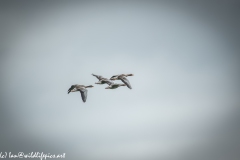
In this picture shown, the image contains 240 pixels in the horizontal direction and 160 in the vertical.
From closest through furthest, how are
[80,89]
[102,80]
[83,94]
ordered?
[83,94] < [80,89] < [102,80]

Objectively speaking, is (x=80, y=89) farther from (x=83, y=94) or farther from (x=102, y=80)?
(x=102, y=80)

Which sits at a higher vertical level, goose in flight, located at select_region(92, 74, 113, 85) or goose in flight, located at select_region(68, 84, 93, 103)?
goose in flight, located at select_region(92, 74, 113, 85)

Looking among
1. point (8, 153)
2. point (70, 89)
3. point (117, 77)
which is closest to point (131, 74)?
point (117, 77)

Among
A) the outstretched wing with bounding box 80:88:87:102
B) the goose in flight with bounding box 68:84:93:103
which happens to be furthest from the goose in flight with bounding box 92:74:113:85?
the outstretched wing with bounding box 80:88:87:102

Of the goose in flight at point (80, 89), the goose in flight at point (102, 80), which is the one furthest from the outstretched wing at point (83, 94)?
the goose in flight at point (102, 80)

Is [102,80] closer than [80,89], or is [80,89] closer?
[80,89]

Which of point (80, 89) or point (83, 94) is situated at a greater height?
point (80, 89)

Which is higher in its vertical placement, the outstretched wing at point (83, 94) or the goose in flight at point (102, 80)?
the goose in flight at point (102, 80)

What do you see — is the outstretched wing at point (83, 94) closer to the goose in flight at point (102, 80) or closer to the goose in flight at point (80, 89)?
the goose in flight at point (80, 89)

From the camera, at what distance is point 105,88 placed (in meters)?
44.5

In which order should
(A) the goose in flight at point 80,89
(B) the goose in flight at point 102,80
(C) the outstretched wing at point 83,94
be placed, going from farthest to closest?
(B) the goose in flight at point 102,80, (A) the goose in flight at point 80,89, (C) the outstretched wing at point 83,94

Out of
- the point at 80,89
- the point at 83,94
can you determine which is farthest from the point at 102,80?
the point at 83,94

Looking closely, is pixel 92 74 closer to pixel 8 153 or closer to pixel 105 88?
pixel 105 88

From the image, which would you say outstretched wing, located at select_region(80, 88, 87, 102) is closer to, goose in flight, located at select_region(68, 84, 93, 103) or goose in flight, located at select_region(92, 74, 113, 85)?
goose in flight, located at select_region(68, 84, 93, 103)
